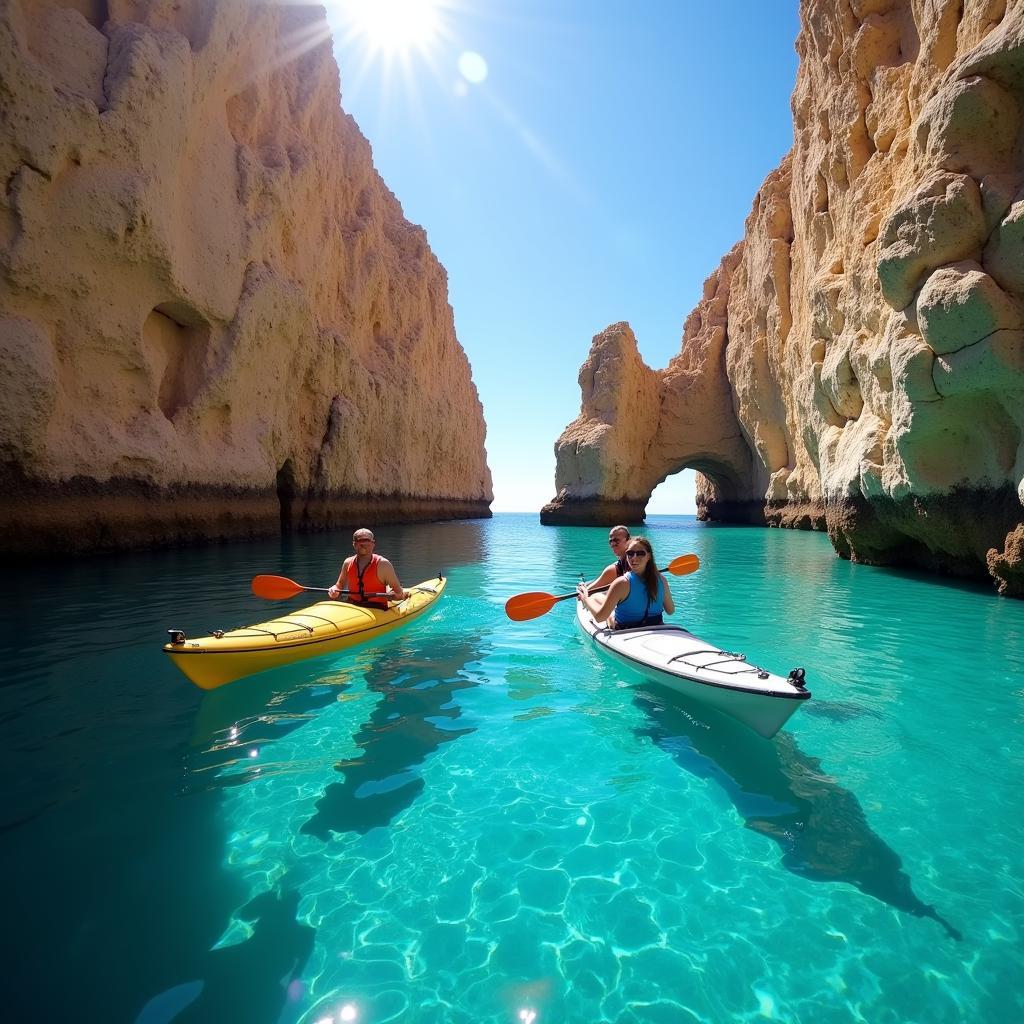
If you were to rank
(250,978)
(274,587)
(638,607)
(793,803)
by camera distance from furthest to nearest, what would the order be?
1. (274,587)
2. (638,607)
3. (793,803)
4. (250,978)

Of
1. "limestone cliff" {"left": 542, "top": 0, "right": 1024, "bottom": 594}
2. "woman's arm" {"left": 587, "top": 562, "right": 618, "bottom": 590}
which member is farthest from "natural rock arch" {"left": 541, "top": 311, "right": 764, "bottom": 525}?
"woman's arm" {"left": 587, "top": 562, "right": 618, "bottom": 590}

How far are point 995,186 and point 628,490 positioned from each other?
94.0 ft

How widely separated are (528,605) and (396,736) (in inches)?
105

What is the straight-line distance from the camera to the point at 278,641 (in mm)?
5730

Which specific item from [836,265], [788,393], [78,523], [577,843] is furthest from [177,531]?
[788,393]

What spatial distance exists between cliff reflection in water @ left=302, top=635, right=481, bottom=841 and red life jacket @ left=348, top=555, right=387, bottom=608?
0.66m

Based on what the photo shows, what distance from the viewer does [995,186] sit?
941cm

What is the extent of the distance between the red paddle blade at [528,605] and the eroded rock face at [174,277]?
11719 millimetres

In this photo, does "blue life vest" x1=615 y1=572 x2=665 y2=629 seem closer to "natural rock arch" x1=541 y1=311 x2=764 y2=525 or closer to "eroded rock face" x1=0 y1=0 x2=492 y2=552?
"eroded rock face" x1=0 y1=0 x2=492 y2=552

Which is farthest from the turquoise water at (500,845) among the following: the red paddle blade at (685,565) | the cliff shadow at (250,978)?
the red paddle blade at (685,565)

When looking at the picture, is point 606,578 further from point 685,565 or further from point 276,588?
point 276,588

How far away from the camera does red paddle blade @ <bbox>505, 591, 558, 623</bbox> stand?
6.87 m

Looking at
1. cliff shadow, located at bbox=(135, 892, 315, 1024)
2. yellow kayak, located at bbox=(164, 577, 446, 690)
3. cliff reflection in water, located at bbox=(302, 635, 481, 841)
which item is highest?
yellow kayak, located at bbox=(164, 577, 446, 690)

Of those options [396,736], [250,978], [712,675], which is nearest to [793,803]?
[712,675]
